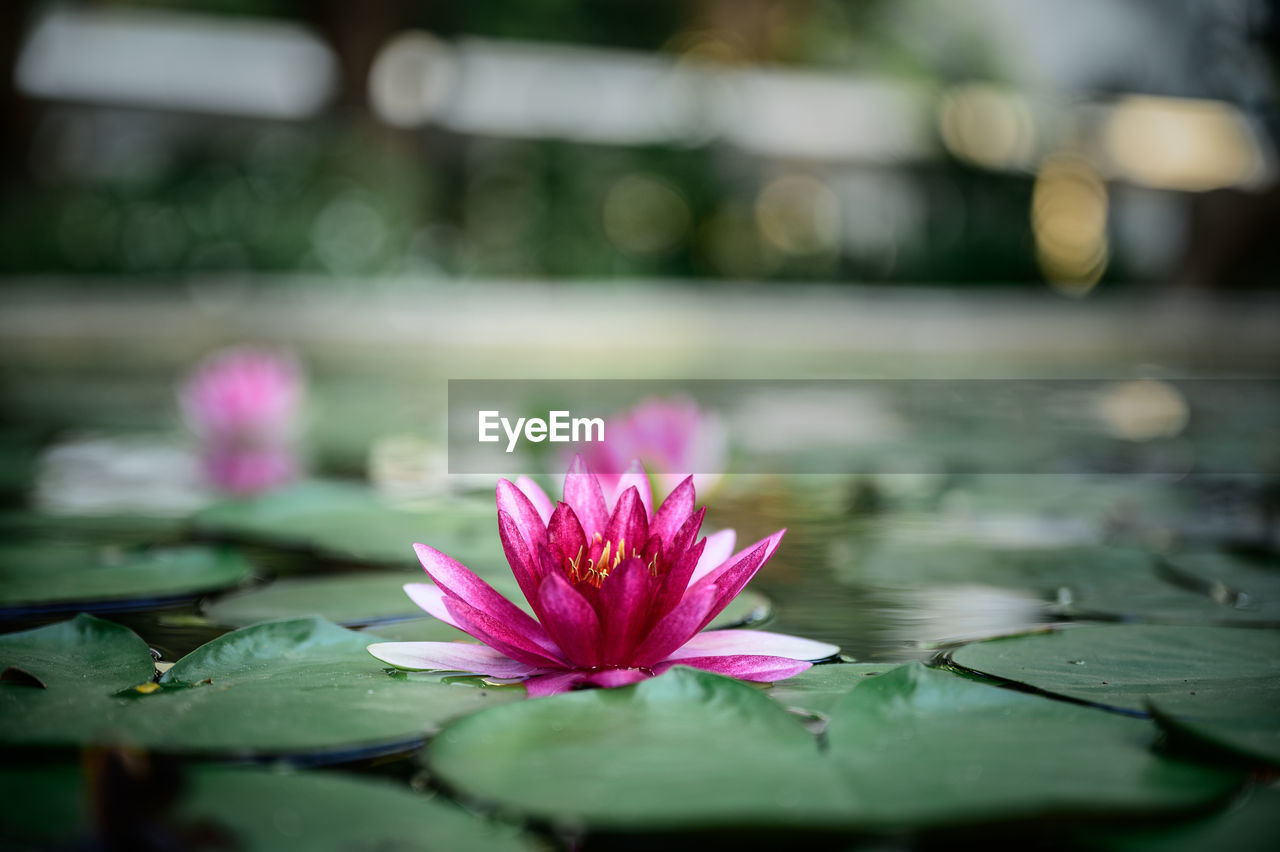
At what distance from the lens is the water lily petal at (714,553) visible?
32.0 inches

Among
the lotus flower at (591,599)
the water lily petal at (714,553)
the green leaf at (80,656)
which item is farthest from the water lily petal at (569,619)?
the green leaf at (80,656)

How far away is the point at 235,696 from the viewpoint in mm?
716

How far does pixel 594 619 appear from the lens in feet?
2.25

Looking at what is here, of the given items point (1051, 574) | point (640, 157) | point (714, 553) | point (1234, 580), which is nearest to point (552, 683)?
point (714, 553)

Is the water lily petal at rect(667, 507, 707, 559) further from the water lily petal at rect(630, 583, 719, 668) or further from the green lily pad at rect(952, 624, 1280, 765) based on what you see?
the green lily pad at rect(952, 624, 1280, 765)

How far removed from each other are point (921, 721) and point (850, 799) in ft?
0.44

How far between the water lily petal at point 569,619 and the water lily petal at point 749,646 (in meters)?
0.07

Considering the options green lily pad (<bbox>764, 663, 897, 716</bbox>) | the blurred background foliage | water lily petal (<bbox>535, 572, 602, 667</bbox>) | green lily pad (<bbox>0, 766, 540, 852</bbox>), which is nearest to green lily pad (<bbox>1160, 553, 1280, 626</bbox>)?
green lily pad (<bbox>764, 663, 897, 716</bbox>)

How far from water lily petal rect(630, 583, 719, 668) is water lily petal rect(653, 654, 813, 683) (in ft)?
0.05

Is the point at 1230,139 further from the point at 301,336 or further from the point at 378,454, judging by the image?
the point at 378,454

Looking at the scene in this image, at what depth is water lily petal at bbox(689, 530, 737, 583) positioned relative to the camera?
81 cm

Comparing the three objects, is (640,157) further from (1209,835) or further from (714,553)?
(1209,835)

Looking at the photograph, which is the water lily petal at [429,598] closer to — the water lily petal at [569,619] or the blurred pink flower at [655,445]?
the water lily petal at [569,619]

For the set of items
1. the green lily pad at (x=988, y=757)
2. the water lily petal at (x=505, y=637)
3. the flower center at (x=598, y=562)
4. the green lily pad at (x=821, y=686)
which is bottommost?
the green lily pad at (x=821, y=686)
